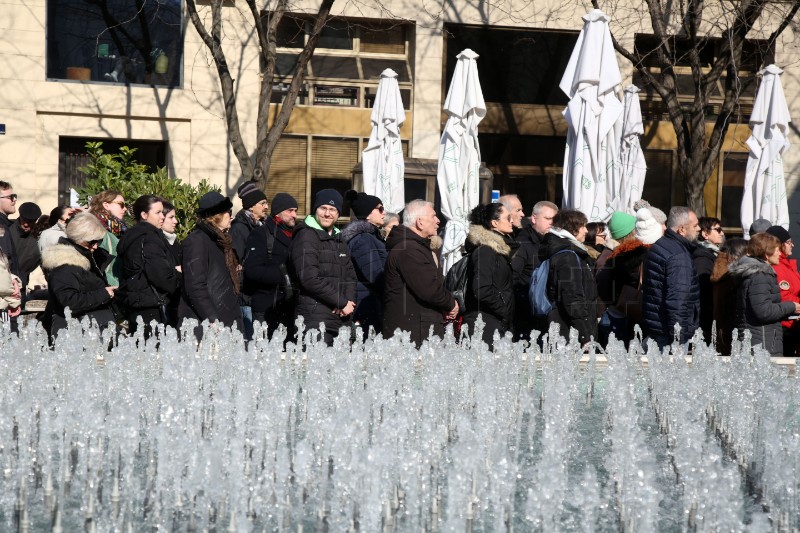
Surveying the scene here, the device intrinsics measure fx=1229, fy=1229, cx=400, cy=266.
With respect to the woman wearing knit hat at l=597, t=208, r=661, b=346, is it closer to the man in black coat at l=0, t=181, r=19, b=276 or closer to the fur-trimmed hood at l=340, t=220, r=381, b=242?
the fur-trimmed hood at l=340, t=220, r=381, b=242

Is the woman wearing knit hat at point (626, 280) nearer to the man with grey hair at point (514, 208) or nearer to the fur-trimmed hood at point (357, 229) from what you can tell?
the man with grey hair at point (514, 208)

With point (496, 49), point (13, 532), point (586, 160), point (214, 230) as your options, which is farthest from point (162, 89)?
point (13, 532)

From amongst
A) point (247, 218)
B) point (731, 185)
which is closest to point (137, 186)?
point (247, 218)

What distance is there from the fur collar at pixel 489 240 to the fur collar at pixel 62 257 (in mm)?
2661

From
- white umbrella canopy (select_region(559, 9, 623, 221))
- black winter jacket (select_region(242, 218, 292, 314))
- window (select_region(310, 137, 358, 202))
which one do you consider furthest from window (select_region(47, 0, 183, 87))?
black winter jacket (select_region(242, 218, 292, 314))

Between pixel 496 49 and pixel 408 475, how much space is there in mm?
16916

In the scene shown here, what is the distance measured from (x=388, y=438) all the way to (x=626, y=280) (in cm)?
485

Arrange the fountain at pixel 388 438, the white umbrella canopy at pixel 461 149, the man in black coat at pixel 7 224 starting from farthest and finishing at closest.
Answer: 1. the white umbrella canopy at pixel 461 149
2. the man in black coat at pixel 7 224
3. the fountain at pixel 388 438

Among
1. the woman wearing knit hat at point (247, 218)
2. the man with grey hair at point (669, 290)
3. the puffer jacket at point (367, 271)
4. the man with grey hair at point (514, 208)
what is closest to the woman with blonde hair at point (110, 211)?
the woman wearing knit hat at point (247, 218)

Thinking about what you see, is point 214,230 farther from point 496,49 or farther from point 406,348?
point 496,49

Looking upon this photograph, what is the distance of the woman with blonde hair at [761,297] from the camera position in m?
8.56

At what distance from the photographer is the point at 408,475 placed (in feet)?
16.1

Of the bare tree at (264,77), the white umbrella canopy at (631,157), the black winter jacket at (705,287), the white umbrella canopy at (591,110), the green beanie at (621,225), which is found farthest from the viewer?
the white umbrella canopy at (631,157)

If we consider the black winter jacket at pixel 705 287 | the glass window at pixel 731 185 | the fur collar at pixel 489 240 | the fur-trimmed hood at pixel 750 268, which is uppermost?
the glass window at pixel 731 185
